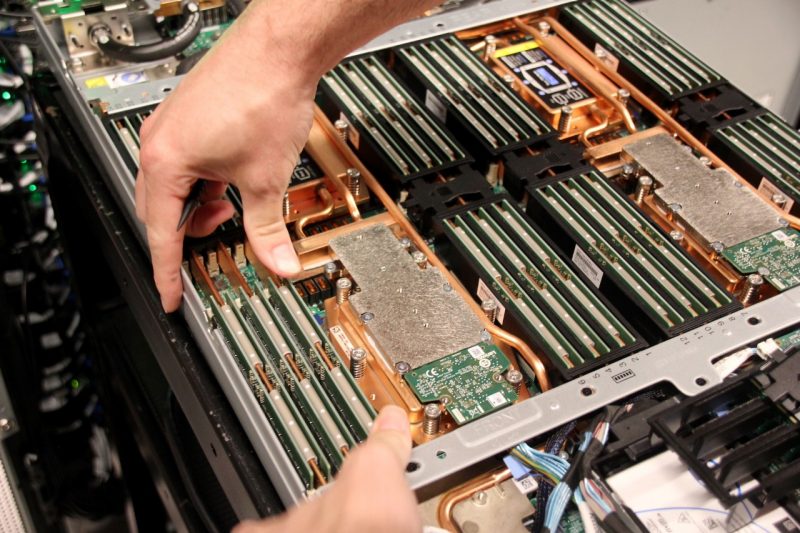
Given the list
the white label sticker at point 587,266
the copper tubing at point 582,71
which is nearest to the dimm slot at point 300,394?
the white label sticker at point 587,266

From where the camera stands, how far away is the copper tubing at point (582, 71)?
246cm

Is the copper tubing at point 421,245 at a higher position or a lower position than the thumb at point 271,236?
lower

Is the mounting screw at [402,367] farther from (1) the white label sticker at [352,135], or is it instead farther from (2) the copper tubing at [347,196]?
(1) the white label sticker at [352,135]

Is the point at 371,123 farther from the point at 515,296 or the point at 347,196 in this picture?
the point at 515,296

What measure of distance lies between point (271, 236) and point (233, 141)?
0.24 m

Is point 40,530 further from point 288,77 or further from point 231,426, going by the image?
point 288,77

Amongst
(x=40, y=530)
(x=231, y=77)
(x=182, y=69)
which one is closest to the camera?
(x=231, y=77)

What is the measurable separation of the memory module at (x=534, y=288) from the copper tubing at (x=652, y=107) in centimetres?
53

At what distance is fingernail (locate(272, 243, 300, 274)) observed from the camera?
6.24 ft

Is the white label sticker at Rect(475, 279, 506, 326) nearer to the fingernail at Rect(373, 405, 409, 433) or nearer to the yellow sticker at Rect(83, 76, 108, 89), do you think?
the fingernail at Rect(373, 405, 409, 433)

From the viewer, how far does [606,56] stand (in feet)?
8.66

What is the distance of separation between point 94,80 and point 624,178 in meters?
1.44

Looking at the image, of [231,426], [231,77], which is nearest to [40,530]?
[231,426]

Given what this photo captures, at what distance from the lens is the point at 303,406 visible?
1767mm
